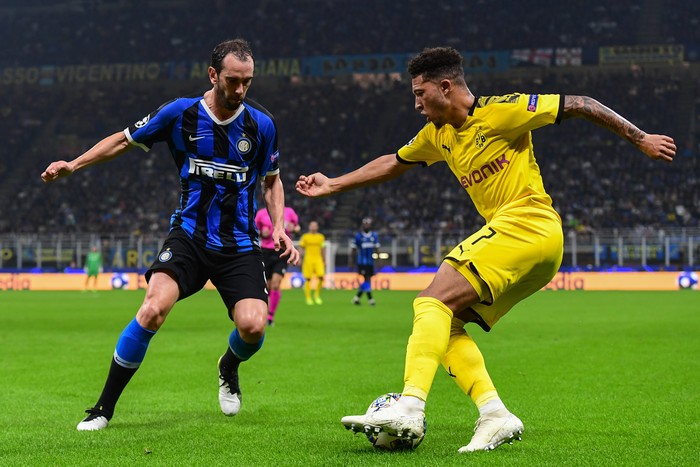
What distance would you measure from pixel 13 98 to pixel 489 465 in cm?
5548

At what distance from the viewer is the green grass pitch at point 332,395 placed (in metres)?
5.22

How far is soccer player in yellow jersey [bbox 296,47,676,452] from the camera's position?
516 centimetres

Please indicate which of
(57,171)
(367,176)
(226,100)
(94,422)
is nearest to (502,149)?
(367,176)

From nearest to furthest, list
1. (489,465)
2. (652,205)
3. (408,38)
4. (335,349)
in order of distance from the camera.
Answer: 1. (489,465)
2. (335,349)
3. (652,205)
4. (408,38)

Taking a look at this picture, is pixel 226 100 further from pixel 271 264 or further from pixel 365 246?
pixel 365 246

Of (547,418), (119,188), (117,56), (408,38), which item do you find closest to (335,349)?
(547,418)

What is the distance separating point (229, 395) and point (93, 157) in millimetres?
1941

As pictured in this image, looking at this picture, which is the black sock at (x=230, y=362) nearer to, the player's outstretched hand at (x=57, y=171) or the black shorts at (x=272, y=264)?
the player's outstretched hand at (x=57, y=171)

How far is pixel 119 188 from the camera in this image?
4850 centimetres

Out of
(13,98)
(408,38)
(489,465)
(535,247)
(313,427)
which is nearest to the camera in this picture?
(489,465)

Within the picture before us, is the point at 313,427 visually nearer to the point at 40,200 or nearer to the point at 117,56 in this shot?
the point at 40,200

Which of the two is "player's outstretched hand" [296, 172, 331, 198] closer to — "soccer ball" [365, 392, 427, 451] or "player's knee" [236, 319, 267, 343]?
"player's knee" [236, 319, 267, 343]

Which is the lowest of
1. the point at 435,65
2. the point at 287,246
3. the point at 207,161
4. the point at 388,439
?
the point at 388,439

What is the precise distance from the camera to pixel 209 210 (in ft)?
21.1
